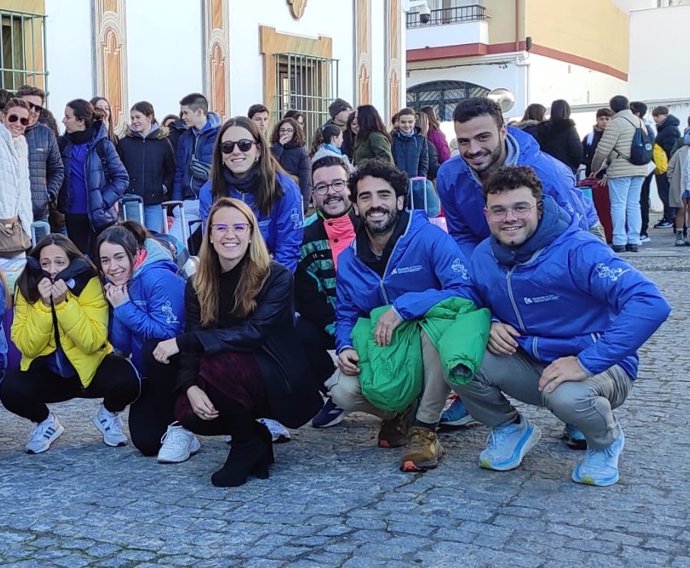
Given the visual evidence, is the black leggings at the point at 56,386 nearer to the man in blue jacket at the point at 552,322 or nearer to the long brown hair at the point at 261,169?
the long brown hair at the point at 261,169

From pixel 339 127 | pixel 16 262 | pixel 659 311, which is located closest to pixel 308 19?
pixel 339 127

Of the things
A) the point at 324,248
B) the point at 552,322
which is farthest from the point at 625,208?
the point at 552,322

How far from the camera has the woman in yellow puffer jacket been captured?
17.5 ft

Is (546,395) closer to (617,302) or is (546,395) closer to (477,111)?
(617,302)

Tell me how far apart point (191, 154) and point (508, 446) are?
5.98 metres

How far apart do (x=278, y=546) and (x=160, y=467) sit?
1313mm

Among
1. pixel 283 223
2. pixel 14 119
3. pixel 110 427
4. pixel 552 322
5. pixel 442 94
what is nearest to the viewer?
pixel 552 322

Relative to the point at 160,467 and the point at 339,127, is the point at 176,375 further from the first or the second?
the point at 339,127

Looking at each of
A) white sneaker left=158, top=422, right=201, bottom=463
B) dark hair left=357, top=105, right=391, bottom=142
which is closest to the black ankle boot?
white sneaker left=158, top=422, right=201, bottom=463

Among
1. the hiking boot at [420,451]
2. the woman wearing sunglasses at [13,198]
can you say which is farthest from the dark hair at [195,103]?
the hiking boot at [420,451]

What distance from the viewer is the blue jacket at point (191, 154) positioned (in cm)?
983

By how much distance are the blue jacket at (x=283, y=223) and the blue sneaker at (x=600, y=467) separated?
197 cm

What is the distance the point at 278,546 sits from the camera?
13.1 feet

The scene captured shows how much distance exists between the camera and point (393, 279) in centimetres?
514
